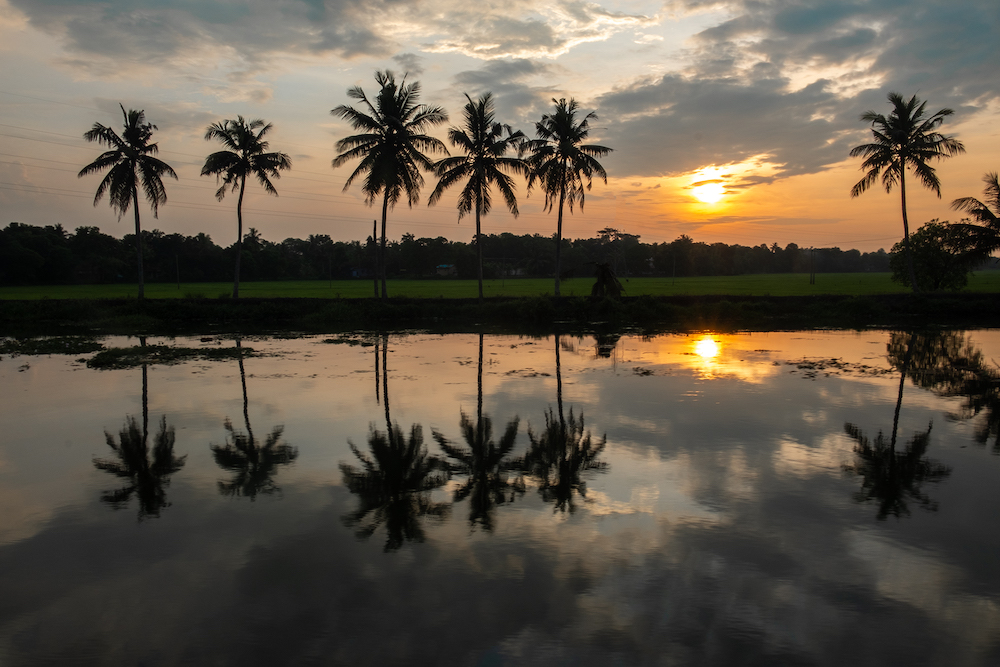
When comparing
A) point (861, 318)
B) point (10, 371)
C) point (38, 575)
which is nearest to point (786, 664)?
point (38, 575)

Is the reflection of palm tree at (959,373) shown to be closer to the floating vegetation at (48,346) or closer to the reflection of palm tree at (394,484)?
the reflection of palm tree at (394,484)

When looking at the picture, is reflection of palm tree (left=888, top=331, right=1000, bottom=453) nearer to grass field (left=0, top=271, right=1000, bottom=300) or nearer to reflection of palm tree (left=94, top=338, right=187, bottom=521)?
reflection of palm tree (left=94, top=338, right=187, bottom=521)

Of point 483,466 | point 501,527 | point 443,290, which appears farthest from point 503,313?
point 501,527

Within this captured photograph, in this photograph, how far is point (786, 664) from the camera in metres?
4.33

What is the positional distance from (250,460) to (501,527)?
4.40 m

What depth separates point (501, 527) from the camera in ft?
21.8

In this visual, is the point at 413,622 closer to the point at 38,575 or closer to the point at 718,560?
the point at 718,560

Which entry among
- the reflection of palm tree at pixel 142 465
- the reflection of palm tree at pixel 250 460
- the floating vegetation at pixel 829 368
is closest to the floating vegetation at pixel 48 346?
the reflection of palm tree at pixel 142 465

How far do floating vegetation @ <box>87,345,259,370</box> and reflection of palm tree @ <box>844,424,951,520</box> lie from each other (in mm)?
17613

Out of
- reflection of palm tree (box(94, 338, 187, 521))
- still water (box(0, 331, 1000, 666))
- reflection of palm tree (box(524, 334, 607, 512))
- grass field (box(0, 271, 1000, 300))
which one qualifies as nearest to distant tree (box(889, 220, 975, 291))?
grass field (box(0, 271, 1000, 300))

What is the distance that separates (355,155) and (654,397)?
27.2 m

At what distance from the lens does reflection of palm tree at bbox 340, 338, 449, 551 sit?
22.2 feet

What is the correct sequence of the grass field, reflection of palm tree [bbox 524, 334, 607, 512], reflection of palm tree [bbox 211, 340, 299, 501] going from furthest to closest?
the grass field < reflection of palm tree [bbox 211, 340, 299, 501] < reflection of palm tree [bbox 524, 334, 607, 512]

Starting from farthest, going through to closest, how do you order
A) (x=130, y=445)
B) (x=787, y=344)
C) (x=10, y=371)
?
(x=787, y=344) < (x=10, y=371) < (x=130, y=445)
